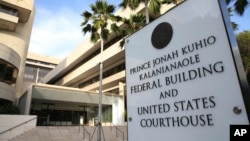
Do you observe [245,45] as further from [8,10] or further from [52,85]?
[8,10]

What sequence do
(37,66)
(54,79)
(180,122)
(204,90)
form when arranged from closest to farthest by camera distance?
(204,90), (180,122), (54,79), (37,66)

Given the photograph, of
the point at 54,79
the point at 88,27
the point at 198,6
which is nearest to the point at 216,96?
the point at 198,6

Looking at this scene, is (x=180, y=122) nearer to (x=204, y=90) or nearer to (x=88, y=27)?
(x=204, y=90)

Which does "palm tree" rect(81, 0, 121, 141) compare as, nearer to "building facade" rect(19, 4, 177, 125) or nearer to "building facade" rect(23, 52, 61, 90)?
"building facade" rect(19, 4, 177, 125)

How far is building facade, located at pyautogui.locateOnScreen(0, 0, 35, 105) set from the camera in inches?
787

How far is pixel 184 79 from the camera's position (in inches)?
81.6

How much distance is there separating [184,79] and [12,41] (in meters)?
28.5

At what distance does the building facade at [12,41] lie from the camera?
2000 centimetres

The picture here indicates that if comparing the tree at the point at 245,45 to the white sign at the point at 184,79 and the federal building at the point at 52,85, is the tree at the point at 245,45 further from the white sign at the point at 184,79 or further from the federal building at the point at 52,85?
the white sign at the point at 184,79

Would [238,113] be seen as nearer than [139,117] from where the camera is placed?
Yes

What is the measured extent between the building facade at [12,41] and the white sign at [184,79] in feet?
67.6

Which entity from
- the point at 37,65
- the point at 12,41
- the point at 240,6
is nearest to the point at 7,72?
the point at 12,41

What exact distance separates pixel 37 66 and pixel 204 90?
76.6 m

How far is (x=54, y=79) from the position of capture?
5478 cm
